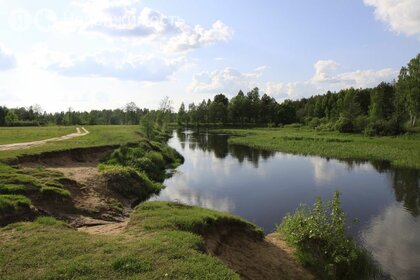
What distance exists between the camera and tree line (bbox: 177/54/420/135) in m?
74.4

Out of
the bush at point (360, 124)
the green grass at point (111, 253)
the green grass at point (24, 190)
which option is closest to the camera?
the green grass at point (111, 253)

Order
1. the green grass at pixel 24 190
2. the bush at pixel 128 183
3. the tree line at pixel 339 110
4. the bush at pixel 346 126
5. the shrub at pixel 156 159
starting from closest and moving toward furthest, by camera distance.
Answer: the green grass at pixel 24 190, the bush at pixel 128 183, the shrub at pixel 156 159, the tree line at pixel 339 110, the bush at pixel 346 126

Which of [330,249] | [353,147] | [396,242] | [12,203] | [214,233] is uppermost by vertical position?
[12,203]

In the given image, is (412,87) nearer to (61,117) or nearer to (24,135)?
(24,135)

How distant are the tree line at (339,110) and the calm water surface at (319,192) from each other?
36.1 meters

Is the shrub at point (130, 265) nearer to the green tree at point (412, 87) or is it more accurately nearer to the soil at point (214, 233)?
the soil at point (214, 233)

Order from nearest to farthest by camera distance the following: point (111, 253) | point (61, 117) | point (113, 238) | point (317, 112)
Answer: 1. point (111, 253)
2. point (113, 238)
3. point (317, 112)
4. point (61, 117)

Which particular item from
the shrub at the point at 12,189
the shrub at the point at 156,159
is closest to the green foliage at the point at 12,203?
the shrub at the point at 12,189

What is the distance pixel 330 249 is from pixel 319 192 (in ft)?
50.7

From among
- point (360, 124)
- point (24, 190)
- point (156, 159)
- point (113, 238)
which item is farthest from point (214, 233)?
point (360, 124)

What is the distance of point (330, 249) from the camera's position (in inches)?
611

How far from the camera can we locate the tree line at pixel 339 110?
74438 mm

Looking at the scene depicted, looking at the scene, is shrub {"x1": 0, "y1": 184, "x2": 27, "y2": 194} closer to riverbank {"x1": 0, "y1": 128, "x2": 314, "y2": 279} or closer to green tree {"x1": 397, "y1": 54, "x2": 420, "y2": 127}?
riverbank {"x1": 0, "y1": 128, "x2": 314, "y2": 279}

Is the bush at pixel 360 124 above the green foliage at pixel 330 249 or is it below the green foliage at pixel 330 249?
above
